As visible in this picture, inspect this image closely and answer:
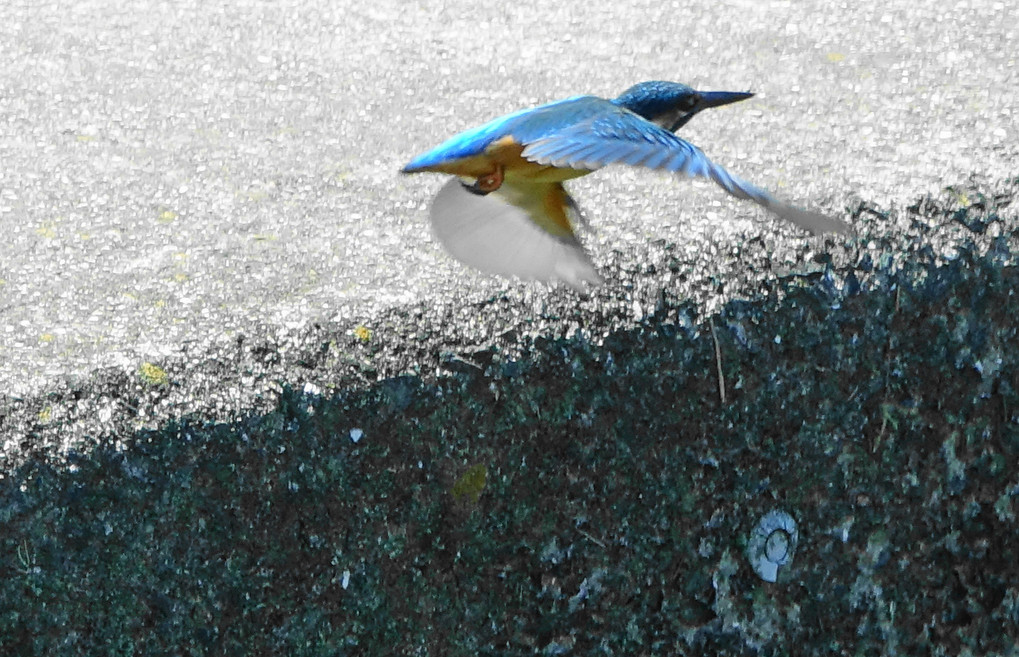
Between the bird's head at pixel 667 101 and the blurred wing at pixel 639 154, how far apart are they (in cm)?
18

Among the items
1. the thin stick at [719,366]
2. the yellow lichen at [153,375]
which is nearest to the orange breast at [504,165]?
the thin stick at [719,366]

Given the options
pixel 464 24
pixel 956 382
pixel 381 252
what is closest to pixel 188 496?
pixel 381 252

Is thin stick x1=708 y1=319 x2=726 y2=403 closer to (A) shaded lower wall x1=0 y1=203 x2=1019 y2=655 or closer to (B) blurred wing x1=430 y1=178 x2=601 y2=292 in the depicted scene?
(A) shaded lower wall x1=0 y1=203 x2=1019 y2=655

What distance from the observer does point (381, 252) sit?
5.18 ft

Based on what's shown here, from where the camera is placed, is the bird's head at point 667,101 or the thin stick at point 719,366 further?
the bird's head at point 667,101

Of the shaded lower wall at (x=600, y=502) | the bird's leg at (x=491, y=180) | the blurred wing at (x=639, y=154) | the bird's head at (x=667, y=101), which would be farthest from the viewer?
the bird's head at (x=667, y=101)

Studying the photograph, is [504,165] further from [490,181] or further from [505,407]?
[505,407]

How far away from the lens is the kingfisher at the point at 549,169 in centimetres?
126

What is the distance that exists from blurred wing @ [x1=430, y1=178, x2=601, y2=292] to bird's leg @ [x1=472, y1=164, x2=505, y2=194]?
0.07 meters

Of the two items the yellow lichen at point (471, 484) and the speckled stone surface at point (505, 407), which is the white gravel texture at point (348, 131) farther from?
the yellow lichen at point (471, 484)

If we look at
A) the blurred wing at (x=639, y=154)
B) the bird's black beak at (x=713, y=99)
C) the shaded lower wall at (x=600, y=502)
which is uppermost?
the blurred wing at (x=639, y=154)

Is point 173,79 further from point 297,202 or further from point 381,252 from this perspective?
point 381,252

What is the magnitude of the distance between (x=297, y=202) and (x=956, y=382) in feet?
2.93

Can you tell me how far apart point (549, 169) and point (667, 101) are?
21 cm
